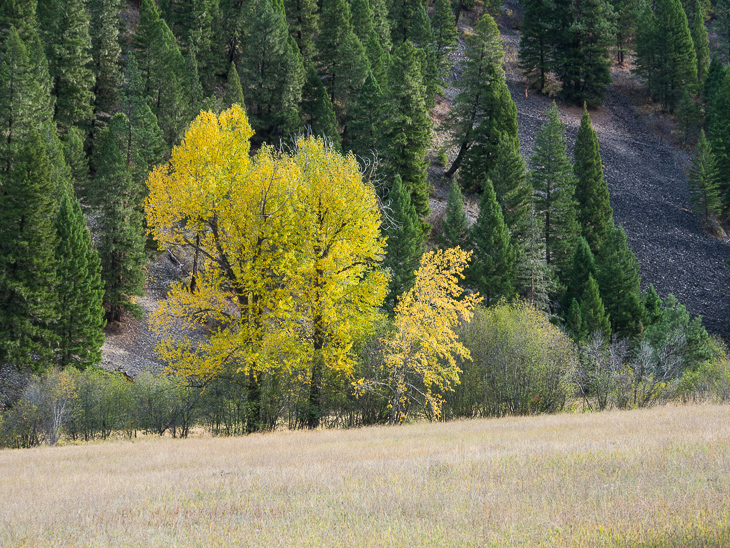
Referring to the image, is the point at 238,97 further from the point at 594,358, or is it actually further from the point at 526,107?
the point at 526,107

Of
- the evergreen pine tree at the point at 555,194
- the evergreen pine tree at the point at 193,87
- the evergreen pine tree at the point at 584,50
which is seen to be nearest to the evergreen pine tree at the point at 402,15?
the evergreen pine tree at the point at 584,50

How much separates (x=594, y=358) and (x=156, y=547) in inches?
990

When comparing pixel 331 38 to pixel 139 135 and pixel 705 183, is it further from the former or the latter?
pixel 705 183

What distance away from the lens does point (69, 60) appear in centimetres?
4581

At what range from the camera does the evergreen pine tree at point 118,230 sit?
37.2 m

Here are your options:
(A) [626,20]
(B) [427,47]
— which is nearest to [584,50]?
(A) [626,20]

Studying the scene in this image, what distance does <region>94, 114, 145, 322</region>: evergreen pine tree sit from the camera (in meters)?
37.2

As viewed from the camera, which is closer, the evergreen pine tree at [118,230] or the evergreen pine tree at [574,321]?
the evergreen pine tree at [118,230]

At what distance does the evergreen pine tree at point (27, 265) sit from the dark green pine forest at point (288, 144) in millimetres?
90

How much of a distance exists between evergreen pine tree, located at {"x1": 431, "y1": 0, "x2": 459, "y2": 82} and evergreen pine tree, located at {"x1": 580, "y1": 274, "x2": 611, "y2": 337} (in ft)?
114

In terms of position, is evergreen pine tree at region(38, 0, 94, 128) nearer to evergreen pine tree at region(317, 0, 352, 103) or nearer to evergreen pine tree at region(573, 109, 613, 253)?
evergreen pine tree at region(317, 0, 352, 103)

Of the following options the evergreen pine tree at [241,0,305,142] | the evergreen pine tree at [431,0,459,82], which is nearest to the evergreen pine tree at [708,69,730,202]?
the evergreen pine tree at [431,0,459,82]

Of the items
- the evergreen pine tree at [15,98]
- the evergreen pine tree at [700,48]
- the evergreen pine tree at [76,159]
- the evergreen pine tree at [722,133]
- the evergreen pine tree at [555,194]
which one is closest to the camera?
the evergreen pine tree at [15,98]

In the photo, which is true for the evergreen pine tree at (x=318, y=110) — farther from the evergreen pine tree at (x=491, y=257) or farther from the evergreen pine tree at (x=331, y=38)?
the evergreen pine tree at (x=491, y=257)
